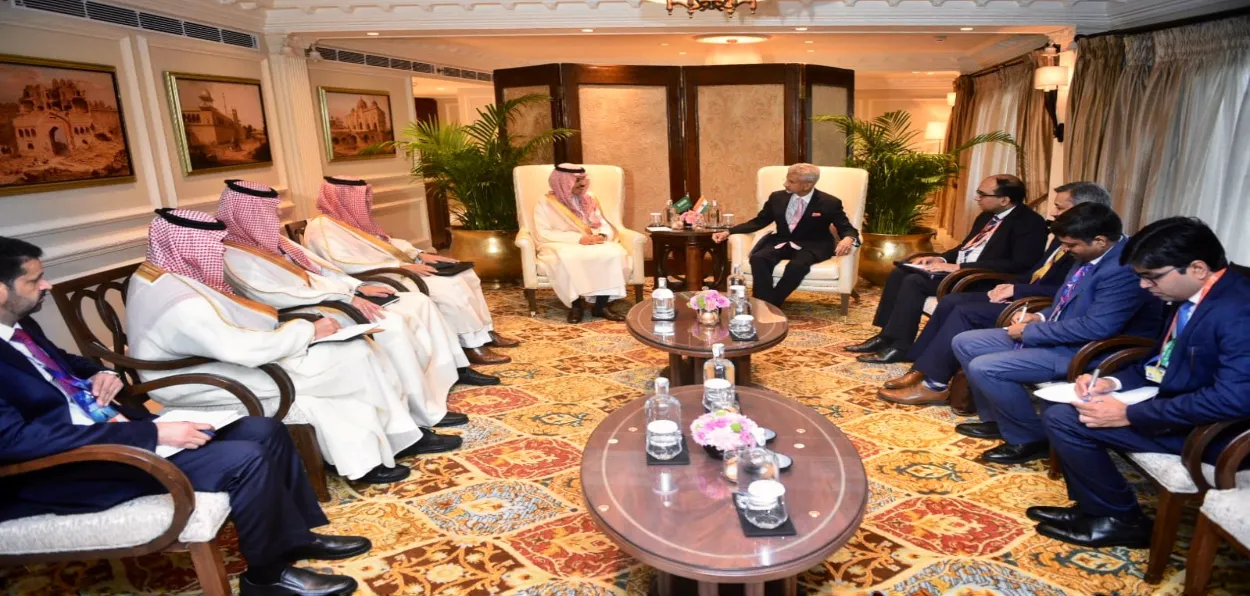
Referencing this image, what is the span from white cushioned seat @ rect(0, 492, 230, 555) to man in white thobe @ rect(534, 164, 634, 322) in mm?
3572

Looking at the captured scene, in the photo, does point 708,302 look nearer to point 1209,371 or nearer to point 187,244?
point 1209,371

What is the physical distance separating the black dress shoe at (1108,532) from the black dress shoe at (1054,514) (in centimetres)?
6

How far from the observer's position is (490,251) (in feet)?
20.7

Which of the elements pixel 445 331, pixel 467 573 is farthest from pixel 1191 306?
pixel 445 331

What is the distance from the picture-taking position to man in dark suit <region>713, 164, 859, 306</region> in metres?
5.06

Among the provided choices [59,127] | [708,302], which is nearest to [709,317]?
[708,302]

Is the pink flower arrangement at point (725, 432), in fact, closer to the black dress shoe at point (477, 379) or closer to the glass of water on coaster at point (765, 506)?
the glass of water on coaster at point (765, 506)

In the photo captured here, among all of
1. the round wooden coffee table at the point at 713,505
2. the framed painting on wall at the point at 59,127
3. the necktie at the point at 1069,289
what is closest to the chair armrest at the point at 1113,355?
the necktie at the point at 1069,289

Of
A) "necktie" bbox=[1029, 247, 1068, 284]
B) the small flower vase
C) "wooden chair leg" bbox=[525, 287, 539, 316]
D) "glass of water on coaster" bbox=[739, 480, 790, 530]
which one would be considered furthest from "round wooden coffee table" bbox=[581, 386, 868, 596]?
"wooden chair leg" bbox=[525, 287, 539, 316]

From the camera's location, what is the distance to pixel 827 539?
1676 mm

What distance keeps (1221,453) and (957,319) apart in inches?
67.0

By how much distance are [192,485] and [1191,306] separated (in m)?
3.05

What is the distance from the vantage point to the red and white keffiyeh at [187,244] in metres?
2.67

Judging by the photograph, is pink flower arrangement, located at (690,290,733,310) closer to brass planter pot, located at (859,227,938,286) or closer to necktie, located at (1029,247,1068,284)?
necktie, located at (1029,247,1068,284)
